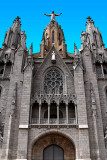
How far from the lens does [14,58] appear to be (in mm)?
23016

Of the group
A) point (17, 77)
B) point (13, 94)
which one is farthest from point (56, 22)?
point (13, 94)

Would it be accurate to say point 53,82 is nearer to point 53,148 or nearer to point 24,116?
point 24,116

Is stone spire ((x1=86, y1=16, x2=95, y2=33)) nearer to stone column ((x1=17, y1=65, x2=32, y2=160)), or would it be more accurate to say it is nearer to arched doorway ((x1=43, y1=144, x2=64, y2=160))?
stone column ((x1=17, y1=65, x2=32, y2=160))

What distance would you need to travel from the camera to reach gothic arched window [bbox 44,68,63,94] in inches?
837

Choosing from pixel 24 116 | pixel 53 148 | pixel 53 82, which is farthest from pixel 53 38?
pixel 53 148

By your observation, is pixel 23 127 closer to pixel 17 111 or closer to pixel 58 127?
pixel 17 111

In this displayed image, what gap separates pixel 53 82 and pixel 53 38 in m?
16.9

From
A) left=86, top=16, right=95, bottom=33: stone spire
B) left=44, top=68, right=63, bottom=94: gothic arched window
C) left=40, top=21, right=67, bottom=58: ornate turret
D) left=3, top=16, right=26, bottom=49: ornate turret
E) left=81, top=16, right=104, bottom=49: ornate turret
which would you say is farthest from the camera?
left=40, top=21, right=67, bottom=58: ornate turret

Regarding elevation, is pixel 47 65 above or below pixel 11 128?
above

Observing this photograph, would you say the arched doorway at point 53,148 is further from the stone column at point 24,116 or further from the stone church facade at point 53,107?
the stone column at point 24,116

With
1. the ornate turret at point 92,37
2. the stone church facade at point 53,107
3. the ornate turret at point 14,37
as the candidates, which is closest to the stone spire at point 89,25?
the ornate turret at point 92,37

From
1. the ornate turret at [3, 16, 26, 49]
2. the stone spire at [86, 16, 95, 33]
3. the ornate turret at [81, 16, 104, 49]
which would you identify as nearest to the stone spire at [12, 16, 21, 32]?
the ornate turret at [3, 16, 26, 49]

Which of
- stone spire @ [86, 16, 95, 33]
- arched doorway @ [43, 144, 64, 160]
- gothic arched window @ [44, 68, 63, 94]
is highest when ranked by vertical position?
stone spire @ [86, 16, 95, 33]

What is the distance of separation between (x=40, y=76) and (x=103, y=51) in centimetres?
1012
